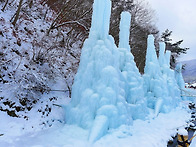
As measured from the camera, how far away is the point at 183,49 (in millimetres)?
26297

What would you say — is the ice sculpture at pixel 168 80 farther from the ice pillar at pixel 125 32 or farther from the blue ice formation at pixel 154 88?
the ice pillar at pixel 125 32

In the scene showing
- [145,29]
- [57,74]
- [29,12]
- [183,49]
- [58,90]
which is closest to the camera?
[58,90]

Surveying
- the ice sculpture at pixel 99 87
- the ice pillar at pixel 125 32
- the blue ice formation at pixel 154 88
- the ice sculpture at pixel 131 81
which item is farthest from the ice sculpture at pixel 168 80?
the ice sculpture at pixel 99 87

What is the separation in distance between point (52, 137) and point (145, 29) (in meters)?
Answer: 18.8

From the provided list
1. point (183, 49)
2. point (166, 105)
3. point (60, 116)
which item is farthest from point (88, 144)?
point (183, 49)

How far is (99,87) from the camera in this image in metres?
5.84

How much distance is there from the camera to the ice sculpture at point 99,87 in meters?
5.50

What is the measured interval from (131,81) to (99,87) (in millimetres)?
2813

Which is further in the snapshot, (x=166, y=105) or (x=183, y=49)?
(x=183, y=49)

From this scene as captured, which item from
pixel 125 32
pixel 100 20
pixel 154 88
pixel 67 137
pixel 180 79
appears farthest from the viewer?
pixel 180 79

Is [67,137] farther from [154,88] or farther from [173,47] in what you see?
[173,47]

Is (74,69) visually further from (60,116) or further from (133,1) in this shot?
A: (133,1)

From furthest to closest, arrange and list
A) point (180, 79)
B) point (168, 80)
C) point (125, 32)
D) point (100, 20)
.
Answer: point (180, 79)
point (168, 80)
point (125, 32)
point (100, 20)

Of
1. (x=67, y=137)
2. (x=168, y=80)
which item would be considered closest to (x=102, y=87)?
(x=67, y=137)
